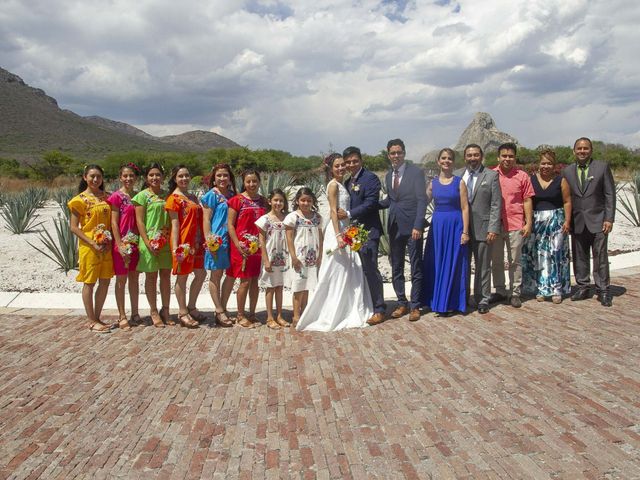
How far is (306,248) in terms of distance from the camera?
629cm

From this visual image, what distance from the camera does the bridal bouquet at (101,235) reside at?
5977 mm

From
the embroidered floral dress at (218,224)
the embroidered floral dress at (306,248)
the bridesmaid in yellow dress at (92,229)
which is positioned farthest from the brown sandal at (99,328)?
the embroidered floral dress at (306,248)

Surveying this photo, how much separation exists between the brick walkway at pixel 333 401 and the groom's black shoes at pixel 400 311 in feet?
0.91

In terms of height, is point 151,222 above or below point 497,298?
above

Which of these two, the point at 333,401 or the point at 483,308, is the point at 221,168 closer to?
the point at 333,401

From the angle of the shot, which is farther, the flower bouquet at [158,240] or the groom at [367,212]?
the groom at [367,212]

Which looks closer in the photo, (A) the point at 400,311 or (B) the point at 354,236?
(B) the point at 354,236

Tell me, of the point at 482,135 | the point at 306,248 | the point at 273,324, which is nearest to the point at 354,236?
the point at 306,248

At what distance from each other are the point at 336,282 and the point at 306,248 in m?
0.57

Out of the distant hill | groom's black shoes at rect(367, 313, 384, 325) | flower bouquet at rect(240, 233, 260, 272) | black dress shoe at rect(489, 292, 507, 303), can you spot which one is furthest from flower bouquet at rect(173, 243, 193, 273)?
the distant hill

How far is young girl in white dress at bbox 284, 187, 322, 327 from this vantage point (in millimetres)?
6188

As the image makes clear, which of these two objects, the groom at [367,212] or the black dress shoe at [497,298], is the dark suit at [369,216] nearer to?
the groom at [367,212]

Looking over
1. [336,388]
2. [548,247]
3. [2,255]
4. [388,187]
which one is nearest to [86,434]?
[336,388]

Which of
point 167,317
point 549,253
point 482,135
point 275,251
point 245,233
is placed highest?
point 482,135
